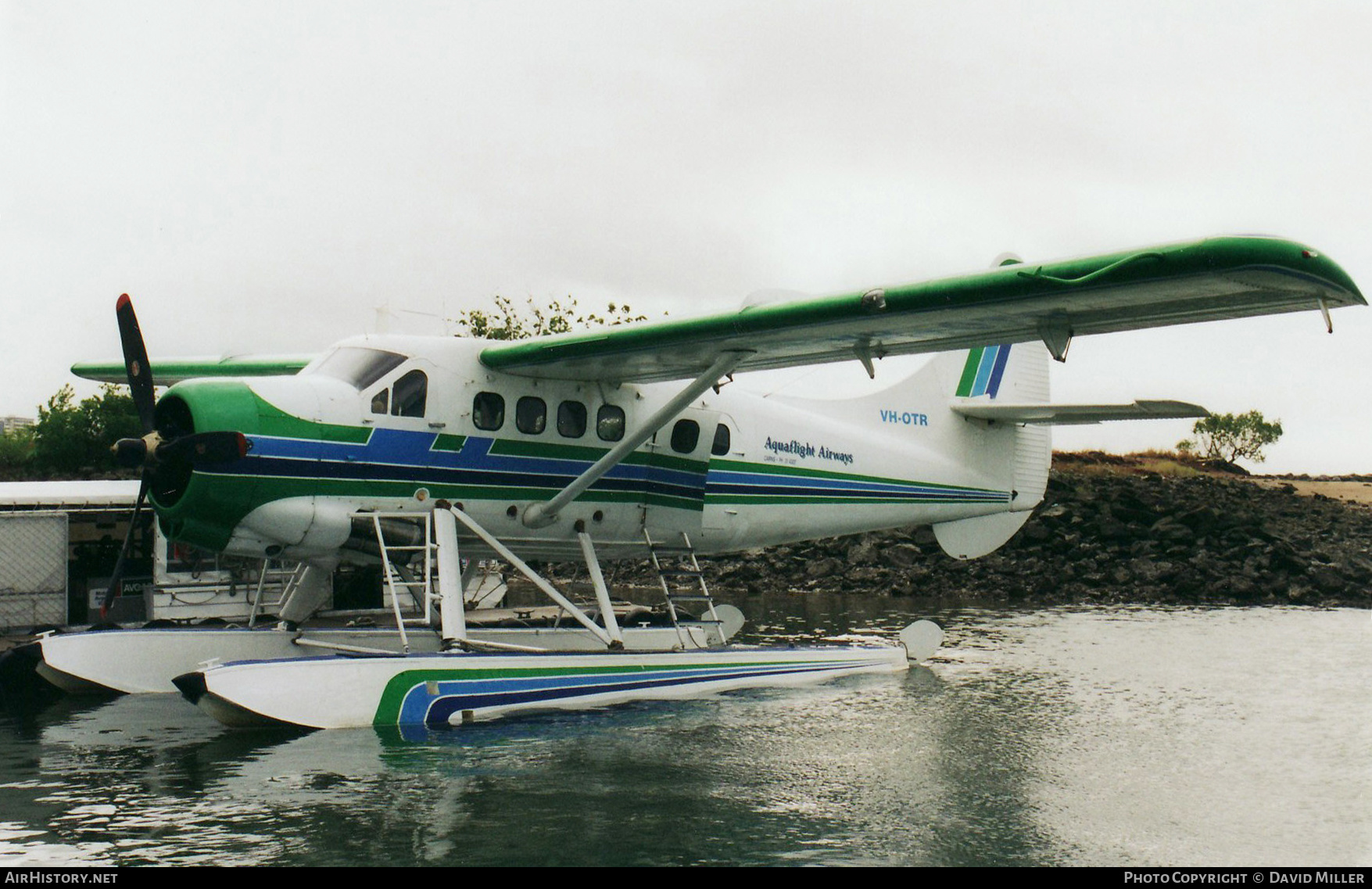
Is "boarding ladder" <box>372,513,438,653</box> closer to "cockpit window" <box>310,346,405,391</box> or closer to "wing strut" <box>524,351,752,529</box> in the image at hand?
"wing strut" <box>524,351,752,529</box>

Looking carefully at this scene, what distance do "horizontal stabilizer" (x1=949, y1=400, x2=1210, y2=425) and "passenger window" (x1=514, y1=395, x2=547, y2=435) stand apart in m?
5.72

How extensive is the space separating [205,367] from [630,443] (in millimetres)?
6651

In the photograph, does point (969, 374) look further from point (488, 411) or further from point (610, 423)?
point (488, 411)

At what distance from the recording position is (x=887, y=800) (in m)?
6.96

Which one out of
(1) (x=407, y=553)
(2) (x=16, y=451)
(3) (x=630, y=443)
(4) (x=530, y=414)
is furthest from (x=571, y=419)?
(2) (x=16, y=451)

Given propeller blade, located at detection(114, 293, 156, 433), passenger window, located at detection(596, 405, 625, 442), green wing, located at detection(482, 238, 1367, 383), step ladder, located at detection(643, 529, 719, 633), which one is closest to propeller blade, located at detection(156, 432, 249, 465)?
propeller blade, located at detection(114, 293, 156, 433)

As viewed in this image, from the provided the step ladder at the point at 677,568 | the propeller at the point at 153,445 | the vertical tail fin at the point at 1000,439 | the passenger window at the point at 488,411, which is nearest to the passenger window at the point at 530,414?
the passenger window at the point at 488,411

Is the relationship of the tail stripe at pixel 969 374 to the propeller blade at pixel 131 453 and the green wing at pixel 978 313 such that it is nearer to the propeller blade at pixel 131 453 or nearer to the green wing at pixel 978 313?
the green wing at pixel 978 313

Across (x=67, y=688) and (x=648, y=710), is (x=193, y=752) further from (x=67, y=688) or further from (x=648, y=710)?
(x=648, y=710)

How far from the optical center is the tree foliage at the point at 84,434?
34875mm

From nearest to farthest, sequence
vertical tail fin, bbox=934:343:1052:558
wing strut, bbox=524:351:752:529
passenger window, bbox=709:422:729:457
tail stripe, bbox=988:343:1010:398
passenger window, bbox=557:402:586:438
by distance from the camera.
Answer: wing strut, bbox=524:351:752:529
passenger window, bbox=557:402:586:438
passenger window, bbox=709:422:729:457
vertical tail fin, bbox=934:343:1052:558
tail stripe, bbox=988:343:1010:398

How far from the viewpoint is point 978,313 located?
8.65 m

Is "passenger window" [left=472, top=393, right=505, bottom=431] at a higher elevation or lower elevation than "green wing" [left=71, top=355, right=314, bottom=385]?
lower

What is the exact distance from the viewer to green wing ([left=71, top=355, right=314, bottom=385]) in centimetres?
1347
